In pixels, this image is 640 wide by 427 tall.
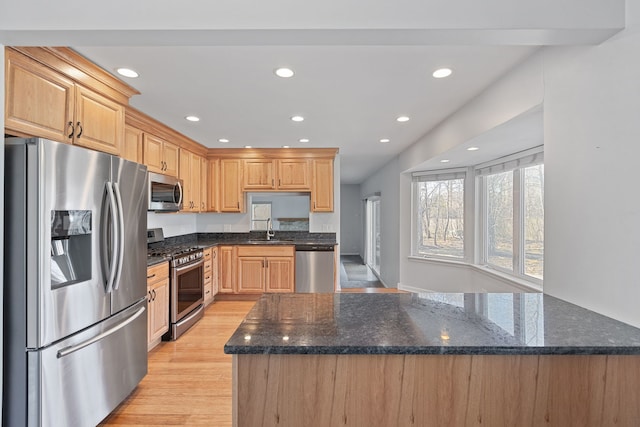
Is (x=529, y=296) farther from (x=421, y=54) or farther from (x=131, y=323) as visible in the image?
(x=131, y=323)

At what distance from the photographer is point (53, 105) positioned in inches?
72.5

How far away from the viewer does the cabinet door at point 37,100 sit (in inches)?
62.6

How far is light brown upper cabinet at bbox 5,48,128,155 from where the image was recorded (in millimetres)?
1606

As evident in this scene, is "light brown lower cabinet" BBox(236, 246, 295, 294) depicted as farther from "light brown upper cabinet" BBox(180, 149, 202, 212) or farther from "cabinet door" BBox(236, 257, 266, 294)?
"light brown upper cabinet" BBox(180, 149, 202, 212)

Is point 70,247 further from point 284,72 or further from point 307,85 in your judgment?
point 307,85

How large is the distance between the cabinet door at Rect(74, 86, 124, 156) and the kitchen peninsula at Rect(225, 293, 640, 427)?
1.88 meters

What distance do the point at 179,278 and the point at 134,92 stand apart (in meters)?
1.89

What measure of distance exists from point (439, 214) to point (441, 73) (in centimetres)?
302

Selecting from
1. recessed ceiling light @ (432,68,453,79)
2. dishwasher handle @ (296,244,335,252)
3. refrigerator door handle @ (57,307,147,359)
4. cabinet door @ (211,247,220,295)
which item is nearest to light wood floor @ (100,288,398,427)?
refrigerator door handle @ (57,307,147,359)

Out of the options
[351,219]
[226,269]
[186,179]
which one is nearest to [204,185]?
[186,179]

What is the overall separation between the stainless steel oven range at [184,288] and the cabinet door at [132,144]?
3.33 ft

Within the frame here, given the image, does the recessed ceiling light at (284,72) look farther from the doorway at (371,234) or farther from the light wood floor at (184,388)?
the doorway at (371,234)

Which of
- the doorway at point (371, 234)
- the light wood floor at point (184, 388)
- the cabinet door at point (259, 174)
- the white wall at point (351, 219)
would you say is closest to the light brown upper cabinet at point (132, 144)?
the cabinet door at point (259, 174)

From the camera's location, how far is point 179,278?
11.1 ft
